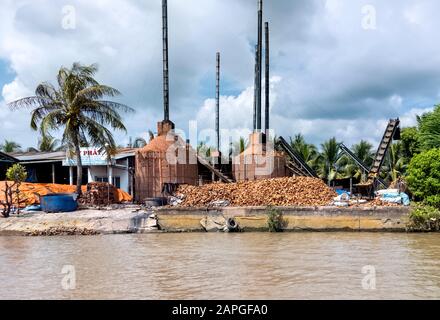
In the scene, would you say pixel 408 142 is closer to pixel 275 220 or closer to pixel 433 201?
pixel 433 201

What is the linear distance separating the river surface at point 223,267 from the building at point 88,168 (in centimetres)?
1111

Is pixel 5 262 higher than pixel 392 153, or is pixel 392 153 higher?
pixel 392 153

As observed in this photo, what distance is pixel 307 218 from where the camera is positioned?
1905cm

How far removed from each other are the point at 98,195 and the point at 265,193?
7.95m

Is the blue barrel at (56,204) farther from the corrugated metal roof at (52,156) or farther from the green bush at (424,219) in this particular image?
the green bush at (424,219)

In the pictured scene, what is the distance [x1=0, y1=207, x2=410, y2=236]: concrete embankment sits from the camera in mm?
18422

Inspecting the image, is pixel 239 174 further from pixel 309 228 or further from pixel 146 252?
pixel 146 252

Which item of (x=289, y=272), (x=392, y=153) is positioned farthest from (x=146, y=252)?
(x=392, y=153)

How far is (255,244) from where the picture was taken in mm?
15195

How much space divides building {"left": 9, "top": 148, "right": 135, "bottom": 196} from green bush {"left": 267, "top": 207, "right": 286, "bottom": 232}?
9.65 meters

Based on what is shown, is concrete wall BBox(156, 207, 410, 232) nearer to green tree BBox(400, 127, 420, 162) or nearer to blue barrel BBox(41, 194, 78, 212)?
blue barrel BBox(41, 194, 78, 212)

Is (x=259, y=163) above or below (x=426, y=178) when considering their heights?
above

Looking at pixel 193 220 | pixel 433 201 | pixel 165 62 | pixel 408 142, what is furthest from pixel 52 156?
pixel 408 142

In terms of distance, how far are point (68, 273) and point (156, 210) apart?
905 centimetres
